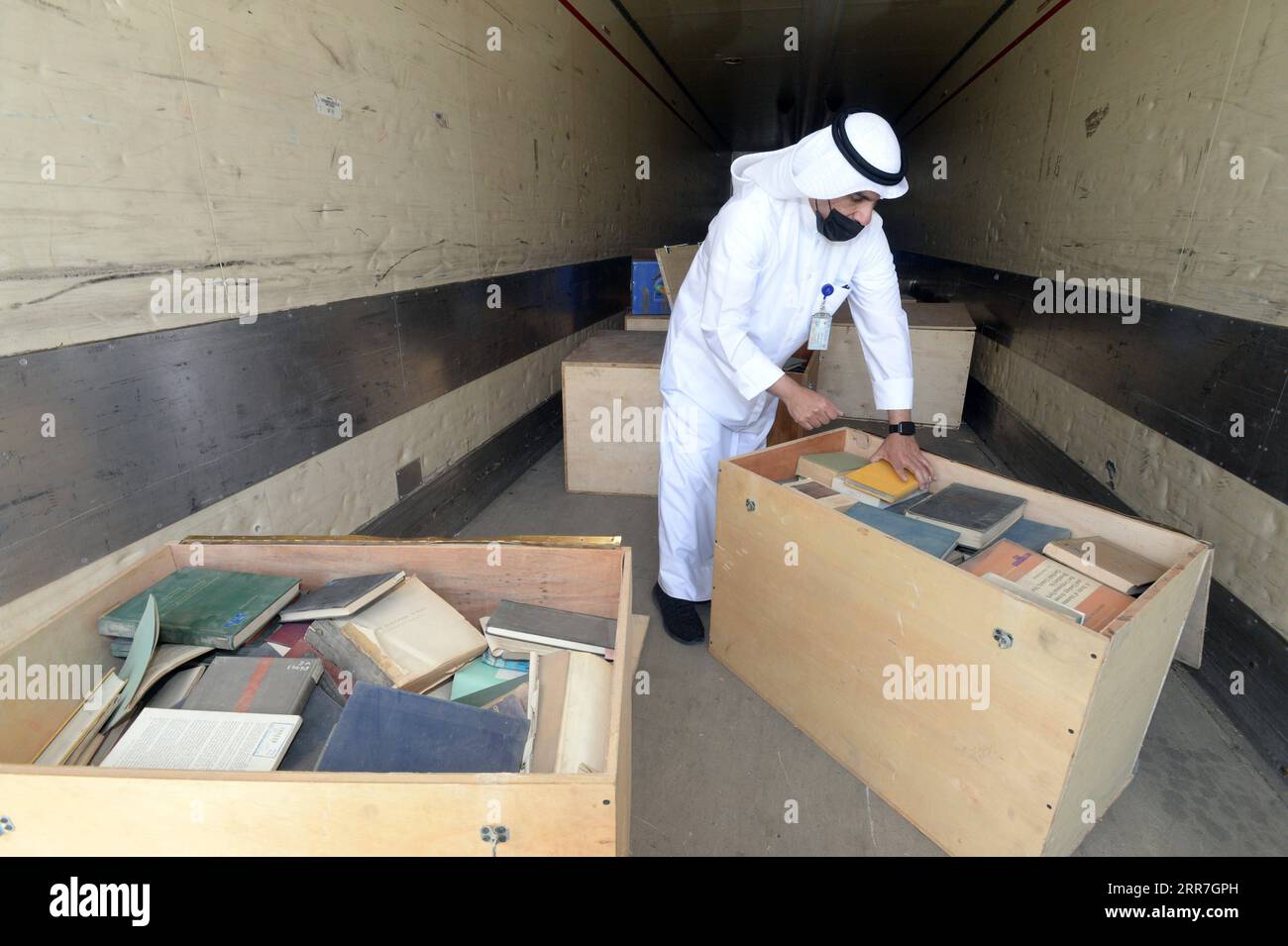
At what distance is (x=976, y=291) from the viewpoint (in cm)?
407

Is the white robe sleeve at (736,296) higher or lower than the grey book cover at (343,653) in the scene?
higher

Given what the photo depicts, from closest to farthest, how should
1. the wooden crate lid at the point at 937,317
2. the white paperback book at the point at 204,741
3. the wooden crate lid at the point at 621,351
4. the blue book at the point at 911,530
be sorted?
the white paperback book at the point at 204,741 < the blue book at the point at 911,530 < the wooden crate lid at the point at 621,351 < the wooden crate lid at the point at 937,317

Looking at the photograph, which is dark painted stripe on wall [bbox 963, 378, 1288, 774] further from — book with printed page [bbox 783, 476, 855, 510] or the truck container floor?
book with printed page [bbox 783, 476, 855, 510]

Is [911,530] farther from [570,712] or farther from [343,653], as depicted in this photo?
[343,653]

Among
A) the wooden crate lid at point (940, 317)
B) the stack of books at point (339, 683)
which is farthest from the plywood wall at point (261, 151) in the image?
the wooden crate lid at point (940, 317)

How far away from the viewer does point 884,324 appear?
5.90 ft

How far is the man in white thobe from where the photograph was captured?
57.2 inches

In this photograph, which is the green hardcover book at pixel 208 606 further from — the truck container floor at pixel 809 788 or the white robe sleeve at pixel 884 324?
the white robe sleeve at pixel 884 324

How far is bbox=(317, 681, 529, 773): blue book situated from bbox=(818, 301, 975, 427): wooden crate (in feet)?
10.4

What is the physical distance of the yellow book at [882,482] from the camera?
143 cm

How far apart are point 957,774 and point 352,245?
6.31 ft

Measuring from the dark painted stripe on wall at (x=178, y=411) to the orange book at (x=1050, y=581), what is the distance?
155 centimetres

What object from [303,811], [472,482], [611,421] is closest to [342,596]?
[303,811]

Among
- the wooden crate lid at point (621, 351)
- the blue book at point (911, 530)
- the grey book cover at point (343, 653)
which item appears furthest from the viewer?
the wooden crate lid at point (621, 351)
